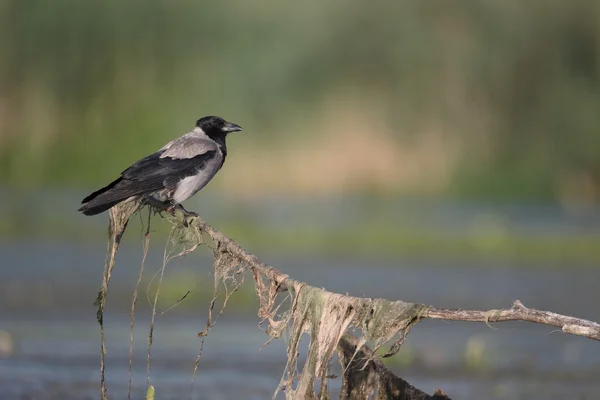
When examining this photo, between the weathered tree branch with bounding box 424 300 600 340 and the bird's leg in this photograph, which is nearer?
the weathered tree branch with bounding box 424 300 600 340

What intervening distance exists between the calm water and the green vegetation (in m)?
14.5

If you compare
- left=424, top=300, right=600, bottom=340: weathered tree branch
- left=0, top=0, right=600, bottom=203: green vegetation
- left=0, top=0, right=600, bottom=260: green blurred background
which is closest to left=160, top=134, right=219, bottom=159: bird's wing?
left=424, top=300, right=600, bottom=340: weathered tree branch

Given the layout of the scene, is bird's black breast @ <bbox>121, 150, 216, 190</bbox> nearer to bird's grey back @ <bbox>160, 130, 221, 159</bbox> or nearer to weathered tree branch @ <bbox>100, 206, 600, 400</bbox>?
bird's grey back @ <bbox>160, 130, 221, 159</bbox>

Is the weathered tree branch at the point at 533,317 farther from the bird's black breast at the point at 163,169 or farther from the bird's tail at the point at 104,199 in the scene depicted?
the bird's black breast at the point at 163,169

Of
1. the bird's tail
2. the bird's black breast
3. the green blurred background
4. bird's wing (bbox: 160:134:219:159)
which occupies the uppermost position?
the green blurred background

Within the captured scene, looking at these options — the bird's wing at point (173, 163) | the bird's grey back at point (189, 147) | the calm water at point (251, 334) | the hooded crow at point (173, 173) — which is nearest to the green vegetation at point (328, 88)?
the calm water at point (251, 334)

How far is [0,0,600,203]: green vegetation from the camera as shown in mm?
38250

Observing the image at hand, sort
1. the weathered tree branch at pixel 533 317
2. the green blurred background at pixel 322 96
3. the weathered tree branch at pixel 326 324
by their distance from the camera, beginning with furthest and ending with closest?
the green blurred background at pixel 322 96, the weathered tree branch at pixel 326 324, the weathered tree branch at pixel 533 317

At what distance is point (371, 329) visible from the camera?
323 inches

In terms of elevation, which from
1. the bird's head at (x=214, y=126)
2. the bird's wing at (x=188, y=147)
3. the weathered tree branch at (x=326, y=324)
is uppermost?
the bird's head at (x=214, y=126)

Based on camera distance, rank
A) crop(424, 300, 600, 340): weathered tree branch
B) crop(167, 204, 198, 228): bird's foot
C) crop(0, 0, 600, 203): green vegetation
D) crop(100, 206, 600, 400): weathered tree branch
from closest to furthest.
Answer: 1. crop(424, 300, 600, 340): weathered tree branch
2. crop(100, 206, 600, 400): weathered tree branch
3. crop(167, 204, 198, 228): bird's foot
4. crop(0, 0, 600, 203): green vegetation

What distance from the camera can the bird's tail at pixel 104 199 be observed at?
9680 millimetres

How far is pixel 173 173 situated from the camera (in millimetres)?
10797

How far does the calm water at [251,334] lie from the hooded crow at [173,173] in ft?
6.37
